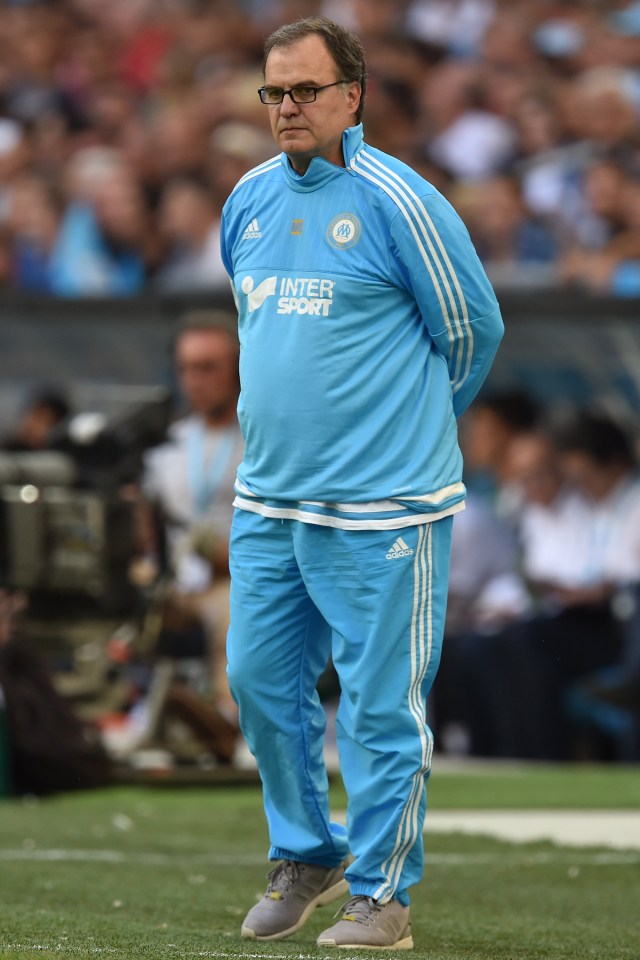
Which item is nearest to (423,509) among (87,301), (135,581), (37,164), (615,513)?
(135,581)

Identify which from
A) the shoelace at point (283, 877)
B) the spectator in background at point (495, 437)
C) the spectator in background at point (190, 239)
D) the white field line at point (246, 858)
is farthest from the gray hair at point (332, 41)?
the spectator in background at point (190, 239)

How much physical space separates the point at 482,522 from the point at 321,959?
23.1ft

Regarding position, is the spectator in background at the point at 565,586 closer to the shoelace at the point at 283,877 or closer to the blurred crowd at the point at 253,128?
the blurred crowd at the point at 253,128

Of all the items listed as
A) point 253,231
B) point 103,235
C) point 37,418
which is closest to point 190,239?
point 103,235

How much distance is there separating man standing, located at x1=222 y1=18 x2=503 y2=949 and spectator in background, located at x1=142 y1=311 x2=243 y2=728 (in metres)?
4.44

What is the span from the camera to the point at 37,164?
13414 millimetres

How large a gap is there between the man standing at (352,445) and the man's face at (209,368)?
4.57 meters

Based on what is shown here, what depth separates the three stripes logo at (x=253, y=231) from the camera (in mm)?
4070

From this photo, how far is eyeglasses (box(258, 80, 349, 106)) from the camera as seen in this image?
393 centimetres

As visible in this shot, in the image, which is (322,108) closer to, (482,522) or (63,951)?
(63,951)

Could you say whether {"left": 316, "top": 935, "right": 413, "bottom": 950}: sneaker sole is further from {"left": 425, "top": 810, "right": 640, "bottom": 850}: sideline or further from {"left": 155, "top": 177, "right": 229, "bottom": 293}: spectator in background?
{"left": 155, "top": 177, "right": 229, "bottom": 293}: spectator in background

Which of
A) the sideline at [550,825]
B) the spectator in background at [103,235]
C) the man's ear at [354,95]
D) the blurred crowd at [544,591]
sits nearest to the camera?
the man's ear at [354,95]

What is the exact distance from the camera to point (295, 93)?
3934mm

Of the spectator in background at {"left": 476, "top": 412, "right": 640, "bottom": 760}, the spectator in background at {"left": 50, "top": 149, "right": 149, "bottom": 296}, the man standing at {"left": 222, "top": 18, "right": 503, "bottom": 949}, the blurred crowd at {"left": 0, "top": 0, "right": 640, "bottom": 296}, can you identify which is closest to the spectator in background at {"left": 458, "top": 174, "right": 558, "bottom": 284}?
the blurred crowd at {"left": 0, "top": 0, "right": 640, "bottom": 296}
